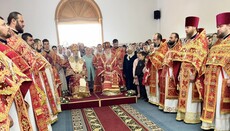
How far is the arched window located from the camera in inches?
392

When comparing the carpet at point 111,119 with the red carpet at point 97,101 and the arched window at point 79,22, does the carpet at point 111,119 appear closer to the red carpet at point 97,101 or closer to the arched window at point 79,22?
the red carpet at point 97,101

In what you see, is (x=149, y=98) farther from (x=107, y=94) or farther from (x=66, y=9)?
(x=66, y=9)

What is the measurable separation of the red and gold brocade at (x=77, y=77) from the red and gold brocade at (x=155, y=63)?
1950 millimetres

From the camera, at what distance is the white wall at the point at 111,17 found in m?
9.46

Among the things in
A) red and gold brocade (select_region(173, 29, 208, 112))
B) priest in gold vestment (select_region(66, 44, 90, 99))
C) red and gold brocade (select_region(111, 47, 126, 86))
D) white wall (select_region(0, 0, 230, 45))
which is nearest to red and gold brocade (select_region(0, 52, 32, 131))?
red and gold brocade (select_region(173, 29, 208, 112))

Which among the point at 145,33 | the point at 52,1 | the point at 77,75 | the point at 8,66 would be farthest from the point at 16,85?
the point at 145,33

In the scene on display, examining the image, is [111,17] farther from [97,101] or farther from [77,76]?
[97,101]

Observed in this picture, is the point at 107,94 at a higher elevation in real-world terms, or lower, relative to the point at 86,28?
lower

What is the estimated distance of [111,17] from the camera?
10.4m

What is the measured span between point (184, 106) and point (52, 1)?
319 inches

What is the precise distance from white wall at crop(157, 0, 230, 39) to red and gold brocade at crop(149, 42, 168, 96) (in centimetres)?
242

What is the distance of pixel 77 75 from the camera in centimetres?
610

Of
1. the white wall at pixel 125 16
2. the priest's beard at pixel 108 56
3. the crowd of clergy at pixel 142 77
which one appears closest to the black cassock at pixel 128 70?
the crowd of clergy at pixel 142 77

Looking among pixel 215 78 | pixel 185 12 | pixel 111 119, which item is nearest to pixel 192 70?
pixel 215 78
